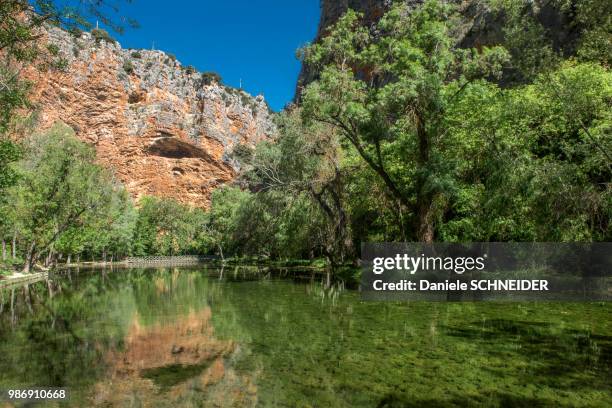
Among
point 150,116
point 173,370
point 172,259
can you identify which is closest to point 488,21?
point 173,370

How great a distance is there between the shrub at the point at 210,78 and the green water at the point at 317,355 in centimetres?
10155

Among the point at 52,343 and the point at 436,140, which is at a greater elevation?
the point at 436,140

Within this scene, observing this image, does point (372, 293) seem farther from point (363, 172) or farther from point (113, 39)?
point (113, 39)

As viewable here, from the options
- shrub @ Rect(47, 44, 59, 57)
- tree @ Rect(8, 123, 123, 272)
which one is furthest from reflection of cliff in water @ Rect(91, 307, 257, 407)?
tree @ Rect(8, 123, 123, 272)

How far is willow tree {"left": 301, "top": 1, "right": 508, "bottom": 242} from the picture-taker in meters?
18.9

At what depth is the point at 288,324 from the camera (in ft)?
43.3

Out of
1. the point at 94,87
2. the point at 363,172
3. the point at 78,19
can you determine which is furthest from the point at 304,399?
the point at 94,87

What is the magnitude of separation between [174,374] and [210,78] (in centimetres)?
11208

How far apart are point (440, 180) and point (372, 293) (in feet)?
21.8

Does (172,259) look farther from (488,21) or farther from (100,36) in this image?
(488,21)

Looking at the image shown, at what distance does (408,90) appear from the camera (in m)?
18.1

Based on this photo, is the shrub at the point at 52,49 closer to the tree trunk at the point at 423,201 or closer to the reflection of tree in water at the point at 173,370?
the reflection of tree in water at the point at 173,370

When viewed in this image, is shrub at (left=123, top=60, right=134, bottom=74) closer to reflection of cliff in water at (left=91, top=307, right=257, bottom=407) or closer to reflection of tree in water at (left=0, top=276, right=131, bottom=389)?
reflection of tree in water at (left=0, top=276, right=131, bottom=389)

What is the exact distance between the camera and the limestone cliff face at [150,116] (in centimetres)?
9281
